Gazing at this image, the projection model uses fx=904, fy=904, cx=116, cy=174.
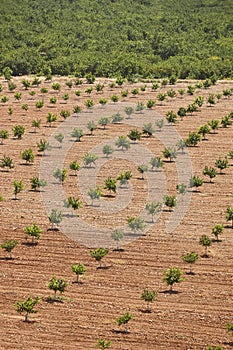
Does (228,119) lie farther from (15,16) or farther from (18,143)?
(15,16)

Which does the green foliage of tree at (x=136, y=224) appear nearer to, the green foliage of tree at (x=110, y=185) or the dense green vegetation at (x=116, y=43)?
the green foliage of tree at (x=110, y=185)

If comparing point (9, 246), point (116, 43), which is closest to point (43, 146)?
point (9, 246)

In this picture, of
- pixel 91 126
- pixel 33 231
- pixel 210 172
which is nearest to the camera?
pixel 33 231

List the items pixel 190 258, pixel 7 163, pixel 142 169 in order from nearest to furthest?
1. pixel 190 258
2. pixel 142 169
3. pixel 7 163

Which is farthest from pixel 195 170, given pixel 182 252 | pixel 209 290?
pixel 209 290

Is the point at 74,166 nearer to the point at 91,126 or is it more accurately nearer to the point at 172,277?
the point at 91,126

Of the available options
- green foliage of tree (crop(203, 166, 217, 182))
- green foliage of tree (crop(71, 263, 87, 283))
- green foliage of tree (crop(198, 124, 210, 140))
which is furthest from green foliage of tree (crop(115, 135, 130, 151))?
green foliage of tree (crop(71, 263, 87, 283))

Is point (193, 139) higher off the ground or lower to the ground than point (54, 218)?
higher

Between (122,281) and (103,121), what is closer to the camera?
(122,281)
